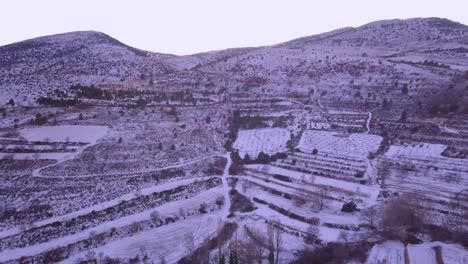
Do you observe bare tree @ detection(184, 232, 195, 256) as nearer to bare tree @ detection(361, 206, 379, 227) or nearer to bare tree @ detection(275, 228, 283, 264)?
bare tree @ detection(275, 228, 283, 264)

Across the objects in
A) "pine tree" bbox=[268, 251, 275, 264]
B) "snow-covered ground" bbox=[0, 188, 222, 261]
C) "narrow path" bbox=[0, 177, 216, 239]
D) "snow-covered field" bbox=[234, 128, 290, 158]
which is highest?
"snow-covered field" bbox=[234, 128, 290, 158]

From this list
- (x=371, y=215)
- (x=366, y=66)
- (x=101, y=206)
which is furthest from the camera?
(x=366, y=66)

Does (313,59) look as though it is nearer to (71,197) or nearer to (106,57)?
(106,57)

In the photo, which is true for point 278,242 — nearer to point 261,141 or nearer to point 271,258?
point 271,258

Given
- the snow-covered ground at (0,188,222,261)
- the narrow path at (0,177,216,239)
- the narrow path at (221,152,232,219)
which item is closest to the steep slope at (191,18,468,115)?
the narrow path at (221,152,232,219)

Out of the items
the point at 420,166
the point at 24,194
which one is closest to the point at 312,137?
the point at 420,166

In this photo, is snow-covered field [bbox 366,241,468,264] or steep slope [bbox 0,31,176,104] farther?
steep slope [bbox 0,31,176,104]

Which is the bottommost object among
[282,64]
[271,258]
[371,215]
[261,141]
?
[271,258]

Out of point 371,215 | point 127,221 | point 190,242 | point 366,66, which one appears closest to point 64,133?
point 127,221

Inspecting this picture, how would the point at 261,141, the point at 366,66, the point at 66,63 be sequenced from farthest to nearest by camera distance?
1. the point at 366,66
2. the point at 66,63
3. the point at 261,141
